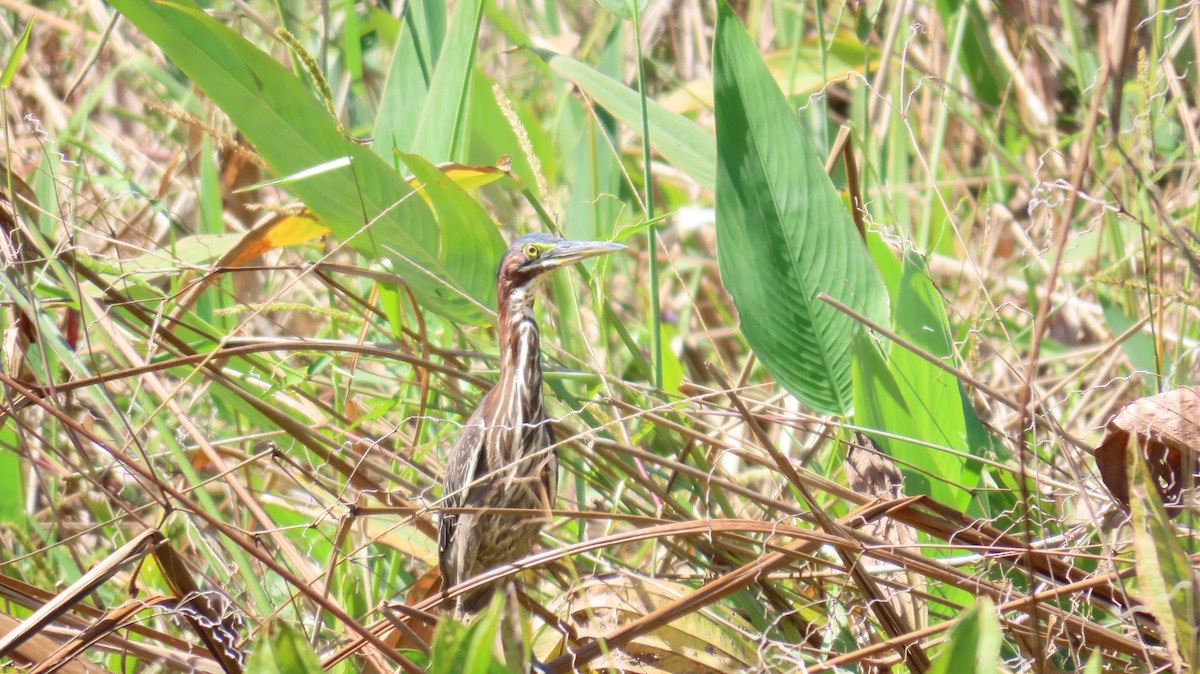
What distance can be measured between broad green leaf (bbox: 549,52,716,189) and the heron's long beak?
0.78ft

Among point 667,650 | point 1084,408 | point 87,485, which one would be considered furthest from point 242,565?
point 1084,408

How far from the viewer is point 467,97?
2.21 meters

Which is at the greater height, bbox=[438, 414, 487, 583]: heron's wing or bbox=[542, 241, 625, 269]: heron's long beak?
bbox=[542, 241, 625, 269]: heron's long beak

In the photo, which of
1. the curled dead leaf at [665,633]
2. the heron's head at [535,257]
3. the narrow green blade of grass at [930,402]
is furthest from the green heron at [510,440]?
the narrow green blade of grass at [930,402]

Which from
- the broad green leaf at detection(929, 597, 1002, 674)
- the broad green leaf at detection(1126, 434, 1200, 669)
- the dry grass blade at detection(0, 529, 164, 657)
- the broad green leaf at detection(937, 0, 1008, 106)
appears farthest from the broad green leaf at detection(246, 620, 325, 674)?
the broad green leaf at detection(937, 0, 1008, 106)

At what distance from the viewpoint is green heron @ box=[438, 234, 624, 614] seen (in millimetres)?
2248

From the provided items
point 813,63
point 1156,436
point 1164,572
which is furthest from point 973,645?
point 813,63

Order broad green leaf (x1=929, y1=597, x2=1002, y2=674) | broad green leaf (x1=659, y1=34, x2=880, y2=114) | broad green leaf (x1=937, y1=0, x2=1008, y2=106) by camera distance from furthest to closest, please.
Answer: broad green leaf (x1=659, y1=34, x2=880, y2=114) → broad green leaf (x1=937, y1=0, x2=1008, y2=106) → broad green leaf (x1=929, y1=597, x2=1002, y2=674)

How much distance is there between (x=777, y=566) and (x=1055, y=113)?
9.23 ft

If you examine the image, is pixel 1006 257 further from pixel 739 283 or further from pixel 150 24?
pixel 150 24

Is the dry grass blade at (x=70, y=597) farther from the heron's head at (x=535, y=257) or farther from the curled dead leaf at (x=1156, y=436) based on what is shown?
the curled dead leaf at (x=1156, y=436)

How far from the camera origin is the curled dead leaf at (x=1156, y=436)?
154 cm

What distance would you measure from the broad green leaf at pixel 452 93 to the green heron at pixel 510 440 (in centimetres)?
27

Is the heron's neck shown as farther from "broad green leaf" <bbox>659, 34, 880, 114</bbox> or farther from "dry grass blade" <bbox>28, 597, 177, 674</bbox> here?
"broad green leaf" <bbox>659, 34, 880, 114</bbox>
